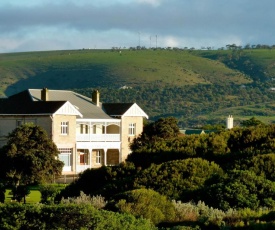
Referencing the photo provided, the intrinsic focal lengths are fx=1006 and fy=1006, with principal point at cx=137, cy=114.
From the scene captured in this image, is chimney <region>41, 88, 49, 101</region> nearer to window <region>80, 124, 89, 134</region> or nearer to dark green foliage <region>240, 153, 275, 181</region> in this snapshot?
window <region>80, 124, 89, 134</region>

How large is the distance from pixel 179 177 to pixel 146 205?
10.5ft

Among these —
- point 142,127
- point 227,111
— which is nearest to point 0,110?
point 142,127

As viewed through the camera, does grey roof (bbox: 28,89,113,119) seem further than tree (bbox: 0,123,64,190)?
Yes

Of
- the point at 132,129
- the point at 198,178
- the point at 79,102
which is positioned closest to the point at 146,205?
the point at 198,178

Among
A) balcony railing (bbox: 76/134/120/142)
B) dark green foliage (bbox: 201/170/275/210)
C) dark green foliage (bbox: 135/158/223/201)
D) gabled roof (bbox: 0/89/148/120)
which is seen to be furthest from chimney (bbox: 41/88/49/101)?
dark green foliage (bbox: 201/170/275/210)

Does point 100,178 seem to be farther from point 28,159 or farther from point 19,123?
point 19,123

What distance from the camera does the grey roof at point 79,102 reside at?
72312 mm

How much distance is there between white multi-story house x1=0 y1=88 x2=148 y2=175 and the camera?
6819cm

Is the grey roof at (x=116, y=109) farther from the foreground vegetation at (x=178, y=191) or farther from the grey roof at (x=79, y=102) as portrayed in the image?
the foreground vegetation at (x=178, y=191)

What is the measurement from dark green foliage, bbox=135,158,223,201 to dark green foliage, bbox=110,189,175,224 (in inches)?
79.8

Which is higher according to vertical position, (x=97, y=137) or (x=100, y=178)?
(x=100, y=178)

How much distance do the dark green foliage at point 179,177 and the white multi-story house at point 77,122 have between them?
4374 centimetres

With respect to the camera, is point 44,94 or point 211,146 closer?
point 211,146

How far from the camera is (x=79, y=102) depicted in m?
74.9
